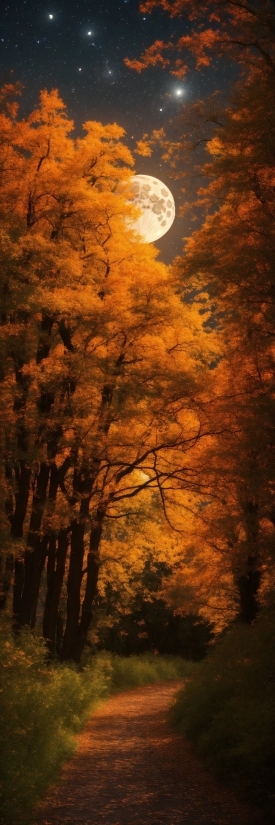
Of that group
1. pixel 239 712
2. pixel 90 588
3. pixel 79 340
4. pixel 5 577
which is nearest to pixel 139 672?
pixel 90 588

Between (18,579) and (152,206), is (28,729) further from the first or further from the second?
(152,206)

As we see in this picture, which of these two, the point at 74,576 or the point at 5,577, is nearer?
the point at 5,577

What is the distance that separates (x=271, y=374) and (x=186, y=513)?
19.1ft

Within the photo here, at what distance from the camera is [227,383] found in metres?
15.7

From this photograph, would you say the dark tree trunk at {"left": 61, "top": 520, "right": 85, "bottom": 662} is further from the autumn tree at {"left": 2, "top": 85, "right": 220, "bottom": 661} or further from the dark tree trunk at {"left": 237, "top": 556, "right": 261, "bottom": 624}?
the dark tree trunk at {"left": 237, "top": 556, "right": 261, "bottom": 624}

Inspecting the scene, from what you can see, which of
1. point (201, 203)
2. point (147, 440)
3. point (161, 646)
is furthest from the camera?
point (161, 646)

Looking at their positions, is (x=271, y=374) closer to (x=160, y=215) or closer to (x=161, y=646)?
(x=160, y=215)

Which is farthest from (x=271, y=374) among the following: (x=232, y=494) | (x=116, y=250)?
(x=116, y=250)

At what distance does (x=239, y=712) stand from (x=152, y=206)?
12803mm

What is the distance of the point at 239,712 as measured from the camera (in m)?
9.10

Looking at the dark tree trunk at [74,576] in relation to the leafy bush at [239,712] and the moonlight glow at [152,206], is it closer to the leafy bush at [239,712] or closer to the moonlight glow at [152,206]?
the leafy bush at [239,712]

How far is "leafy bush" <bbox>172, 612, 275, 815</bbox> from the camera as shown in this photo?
7.54 m

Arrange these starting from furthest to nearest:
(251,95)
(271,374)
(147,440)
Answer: (147,440) → (271,374) → (251,95)

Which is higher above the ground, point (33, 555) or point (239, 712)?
point (33, 555)
